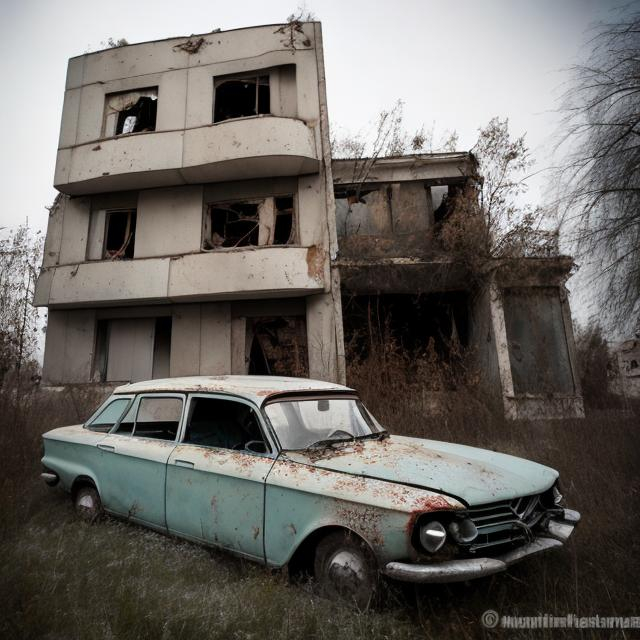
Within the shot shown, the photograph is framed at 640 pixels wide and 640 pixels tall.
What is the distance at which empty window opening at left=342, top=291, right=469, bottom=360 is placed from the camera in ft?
37.0

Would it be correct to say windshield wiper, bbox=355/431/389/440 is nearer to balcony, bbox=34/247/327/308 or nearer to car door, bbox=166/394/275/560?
car door, bbox=166/394/275/560

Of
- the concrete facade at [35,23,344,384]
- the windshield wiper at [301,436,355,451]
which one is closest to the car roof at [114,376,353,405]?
the windshield wiper at [301,436,355,451]

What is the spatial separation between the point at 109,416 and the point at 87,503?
854mm

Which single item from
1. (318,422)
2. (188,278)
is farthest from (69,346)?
(318,422)

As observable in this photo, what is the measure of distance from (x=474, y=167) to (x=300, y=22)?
6.20 metres

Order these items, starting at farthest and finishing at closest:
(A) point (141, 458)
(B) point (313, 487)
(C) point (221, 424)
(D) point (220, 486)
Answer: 1. (C) point (221, 424)
2. (A) point (141, 458)
3. (D) point (220, 486)
4. (B) point (313, 487)

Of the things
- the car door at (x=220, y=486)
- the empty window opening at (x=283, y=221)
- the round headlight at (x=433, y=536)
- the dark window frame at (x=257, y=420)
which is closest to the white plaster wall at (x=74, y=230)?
the empty window opening at (x=283, y=221)

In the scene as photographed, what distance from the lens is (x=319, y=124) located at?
10.6 m

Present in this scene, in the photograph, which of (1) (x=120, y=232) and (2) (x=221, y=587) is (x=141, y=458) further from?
(1) (x=120, y=232)

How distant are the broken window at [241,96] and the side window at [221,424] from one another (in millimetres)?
9611

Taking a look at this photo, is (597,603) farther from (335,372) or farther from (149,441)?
(335,372)

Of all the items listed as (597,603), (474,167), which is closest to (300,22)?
(474,167)

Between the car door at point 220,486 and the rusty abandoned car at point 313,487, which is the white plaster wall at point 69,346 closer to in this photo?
the rusty abandoned car at point 313,487

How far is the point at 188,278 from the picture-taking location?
10.2 meters
